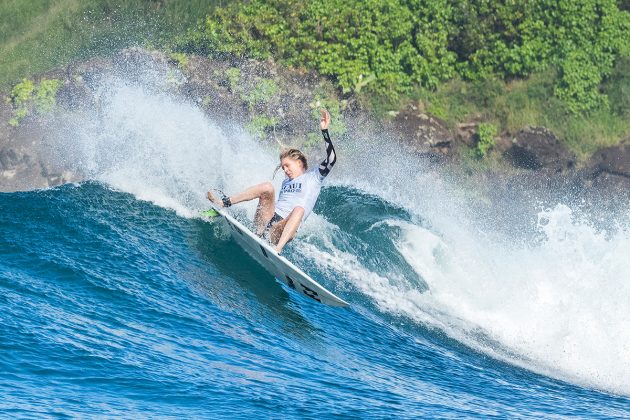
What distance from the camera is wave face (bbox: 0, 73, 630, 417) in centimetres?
673

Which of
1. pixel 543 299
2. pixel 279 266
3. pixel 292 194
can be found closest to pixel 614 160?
pixel 543 299

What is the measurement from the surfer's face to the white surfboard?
70 cm

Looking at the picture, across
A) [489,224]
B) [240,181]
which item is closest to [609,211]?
[489,224]

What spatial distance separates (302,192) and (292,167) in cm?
28

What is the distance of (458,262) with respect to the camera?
11.0 meters

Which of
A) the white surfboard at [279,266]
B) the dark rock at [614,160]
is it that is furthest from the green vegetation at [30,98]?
the dark rock at [614,160]

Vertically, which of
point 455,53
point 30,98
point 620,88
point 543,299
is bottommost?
point 543,299

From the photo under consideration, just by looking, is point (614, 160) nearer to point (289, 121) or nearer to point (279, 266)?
point (289, 121)

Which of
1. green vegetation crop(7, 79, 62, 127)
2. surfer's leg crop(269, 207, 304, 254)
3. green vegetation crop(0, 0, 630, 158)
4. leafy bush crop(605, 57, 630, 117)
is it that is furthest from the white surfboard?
leafy bush crop(605, 57, 630, 117)

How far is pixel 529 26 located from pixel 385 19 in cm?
313

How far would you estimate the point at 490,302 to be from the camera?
10.1 meters

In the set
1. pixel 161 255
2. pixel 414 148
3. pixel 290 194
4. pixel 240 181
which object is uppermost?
pixel 414 148

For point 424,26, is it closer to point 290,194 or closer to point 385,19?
point 385,19

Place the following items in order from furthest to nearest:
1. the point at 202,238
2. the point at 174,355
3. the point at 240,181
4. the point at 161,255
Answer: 1. the point at 240,181
2. the point at 202,238
3. the point at 161,255
4. the point at 174,355
